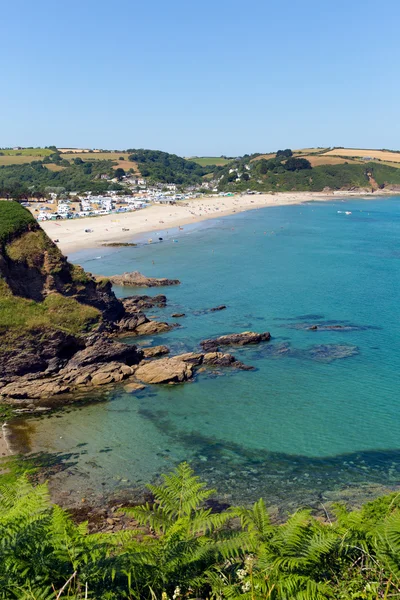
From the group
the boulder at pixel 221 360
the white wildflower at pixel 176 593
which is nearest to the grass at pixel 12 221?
the boulder at pixel 221 360

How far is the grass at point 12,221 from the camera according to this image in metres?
38.6

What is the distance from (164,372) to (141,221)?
3829 inches

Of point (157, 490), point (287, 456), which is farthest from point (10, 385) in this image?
point (157, 490)

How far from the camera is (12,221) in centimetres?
3928

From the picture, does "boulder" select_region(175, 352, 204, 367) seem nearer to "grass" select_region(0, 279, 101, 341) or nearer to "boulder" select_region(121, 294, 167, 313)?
"grass" select_region(0, 279, 101, 341)

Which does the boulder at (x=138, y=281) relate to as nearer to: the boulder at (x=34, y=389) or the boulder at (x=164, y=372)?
the boulder at (x=164, y=372)

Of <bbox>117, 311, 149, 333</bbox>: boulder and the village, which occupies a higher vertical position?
the village

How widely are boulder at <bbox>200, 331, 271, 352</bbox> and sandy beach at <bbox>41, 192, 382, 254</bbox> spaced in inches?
2020

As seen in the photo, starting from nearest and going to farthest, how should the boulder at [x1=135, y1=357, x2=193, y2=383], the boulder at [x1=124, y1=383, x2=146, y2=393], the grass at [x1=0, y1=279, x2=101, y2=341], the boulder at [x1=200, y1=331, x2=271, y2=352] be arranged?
the boulder at [x1=124, y1=383, x2=146, y2=393] < the grass at [x1=0, y1=279, x2=101, y2=341] < the boulder at [x1=135, y1=357, x2=193, y2=383] < the boulder at [x1=200, y1=331, x2=271, y2=352]

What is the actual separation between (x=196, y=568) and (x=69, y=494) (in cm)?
1487

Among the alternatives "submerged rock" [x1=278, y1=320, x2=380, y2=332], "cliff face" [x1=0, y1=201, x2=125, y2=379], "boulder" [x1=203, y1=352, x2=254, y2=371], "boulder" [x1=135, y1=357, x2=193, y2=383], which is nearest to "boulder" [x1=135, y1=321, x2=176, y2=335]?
"cliff face" [x1=0, y1=201, x2=125, y2=379]

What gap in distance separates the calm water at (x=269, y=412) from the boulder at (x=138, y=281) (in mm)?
2685

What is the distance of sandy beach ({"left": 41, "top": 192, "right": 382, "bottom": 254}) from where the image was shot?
99250mm

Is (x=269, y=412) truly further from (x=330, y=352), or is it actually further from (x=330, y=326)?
(x=330, y=326)
